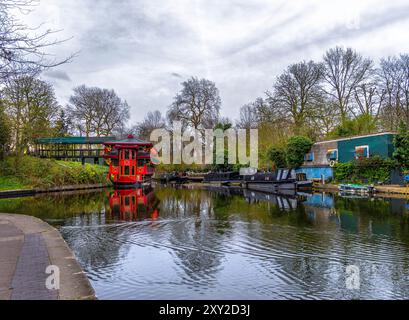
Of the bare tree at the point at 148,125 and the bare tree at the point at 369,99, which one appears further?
the bare tree at the point at 148,125

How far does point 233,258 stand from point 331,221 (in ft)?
19.3

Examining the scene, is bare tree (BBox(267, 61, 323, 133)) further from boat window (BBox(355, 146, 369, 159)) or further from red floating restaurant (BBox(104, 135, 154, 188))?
red floating restaurant (BBox(104, 135, 154, 188))

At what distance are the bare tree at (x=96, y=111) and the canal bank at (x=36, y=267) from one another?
42552 mm

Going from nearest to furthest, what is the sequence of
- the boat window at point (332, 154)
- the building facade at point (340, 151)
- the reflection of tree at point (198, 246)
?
the reflection of tree at point (198, 246), the building facade at point (340, 151), the boat window at point (332, 154)

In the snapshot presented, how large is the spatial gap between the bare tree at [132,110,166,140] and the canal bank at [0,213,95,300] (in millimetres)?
49850

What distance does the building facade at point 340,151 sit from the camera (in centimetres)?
2645

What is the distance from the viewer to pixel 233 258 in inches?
291

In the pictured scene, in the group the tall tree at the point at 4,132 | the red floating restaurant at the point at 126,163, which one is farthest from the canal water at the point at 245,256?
the red floating restaurant at the point at 126,163

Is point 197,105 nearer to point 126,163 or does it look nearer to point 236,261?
point 126,163

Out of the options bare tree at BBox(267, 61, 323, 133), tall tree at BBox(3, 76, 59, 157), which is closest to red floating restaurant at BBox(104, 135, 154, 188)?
tall tree at BBox(3, 76, 59, 157)

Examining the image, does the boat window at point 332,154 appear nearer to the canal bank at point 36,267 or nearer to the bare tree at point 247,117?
the bare tree at point 247,117

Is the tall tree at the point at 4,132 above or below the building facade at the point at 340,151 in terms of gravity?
above
